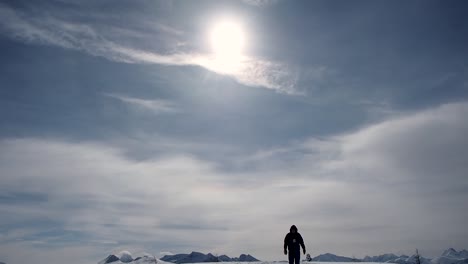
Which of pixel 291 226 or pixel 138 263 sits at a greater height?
pixel 291 226

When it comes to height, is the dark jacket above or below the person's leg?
above

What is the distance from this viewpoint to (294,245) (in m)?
24.2

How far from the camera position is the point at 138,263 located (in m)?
36.1

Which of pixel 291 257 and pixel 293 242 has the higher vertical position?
pixel 293 242

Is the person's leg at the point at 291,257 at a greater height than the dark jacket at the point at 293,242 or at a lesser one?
lesser

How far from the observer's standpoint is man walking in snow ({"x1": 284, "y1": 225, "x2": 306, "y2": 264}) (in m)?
24.2

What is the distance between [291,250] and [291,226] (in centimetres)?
150

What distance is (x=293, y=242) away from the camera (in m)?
24.3

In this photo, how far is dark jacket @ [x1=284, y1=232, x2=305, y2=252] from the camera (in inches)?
953

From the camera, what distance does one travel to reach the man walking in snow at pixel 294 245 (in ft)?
79.3

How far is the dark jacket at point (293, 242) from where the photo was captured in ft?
79.5

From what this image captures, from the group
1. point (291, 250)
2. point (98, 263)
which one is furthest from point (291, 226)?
point (98, 263)

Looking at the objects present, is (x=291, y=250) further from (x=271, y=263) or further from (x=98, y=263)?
(x=98, y=263)

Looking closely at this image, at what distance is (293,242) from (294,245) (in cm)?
19
